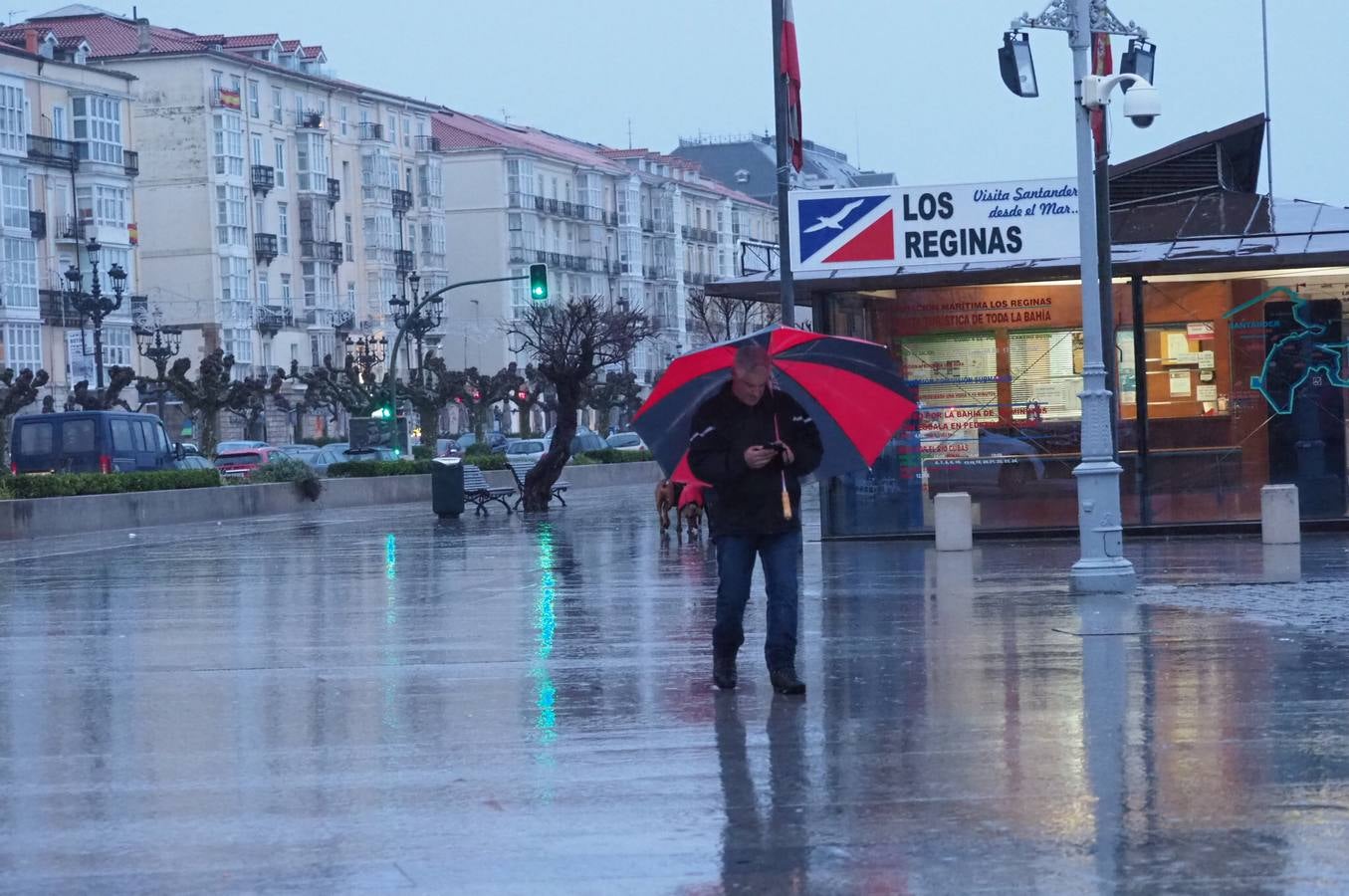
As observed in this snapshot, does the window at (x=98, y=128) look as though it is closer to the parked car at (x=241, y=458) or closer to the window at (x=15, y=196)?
the window at (x=15, y=196)

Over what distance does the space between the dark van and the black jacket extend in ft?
104

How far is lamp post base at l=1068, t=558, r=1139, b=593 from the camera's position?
16359mm

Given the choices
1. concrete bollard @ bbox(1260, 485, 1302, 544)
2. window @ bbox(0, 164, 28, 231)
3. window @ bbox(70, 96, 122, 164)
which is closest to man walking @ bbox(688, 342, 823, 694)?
concrete bollard @ bbox(1260, 485, 1302, 544)

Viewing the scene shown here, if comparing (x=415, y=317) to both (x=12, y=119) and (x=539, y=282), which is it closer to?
(x=539, y=282)

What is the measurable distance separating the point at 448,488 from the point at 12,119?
47756mm

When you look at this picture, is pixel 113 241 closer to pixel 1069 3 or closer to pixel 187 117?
pixel 187 117

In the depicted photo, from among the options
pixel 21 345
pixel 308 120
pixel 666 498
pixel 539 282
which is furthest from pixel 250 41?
pixel 666 498

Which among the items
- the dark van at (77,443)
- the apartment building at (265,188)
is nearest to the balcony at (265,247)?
the apartment building at (265,188)

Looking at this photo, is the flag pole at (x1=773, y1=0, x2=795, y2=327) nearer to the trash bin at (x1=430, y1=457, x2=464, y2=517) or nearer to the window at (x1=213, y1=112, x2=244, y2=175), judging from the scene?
the trash bin at (x1=430, y1=457, x2=464, y2=517)

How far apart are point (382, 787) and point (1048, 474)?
16.7 meters

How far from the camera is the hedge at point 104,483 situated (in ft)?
116

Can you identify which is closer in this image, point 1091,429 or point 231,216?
point 1091,429

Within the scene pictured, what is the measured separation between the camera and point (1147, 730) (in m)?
→ 9.24

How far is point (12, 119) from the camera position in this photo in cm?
7769
